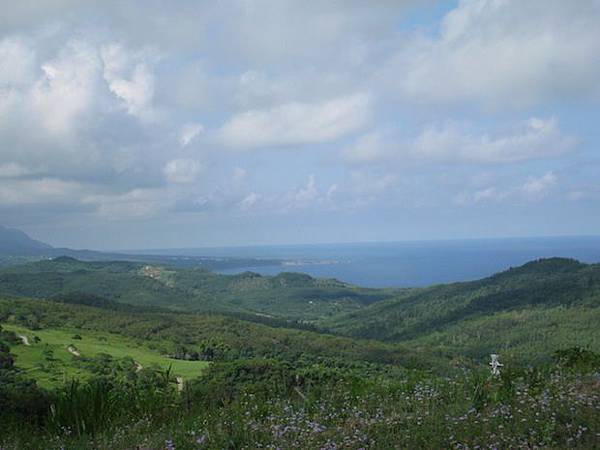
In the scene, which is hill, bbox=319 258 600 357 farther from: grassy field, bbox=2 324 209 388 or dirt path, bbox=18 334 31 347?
dirt path, bbox=18 334 31 347

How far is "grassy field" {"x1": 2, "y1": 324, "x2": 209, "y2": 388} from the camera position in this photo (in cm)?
6069

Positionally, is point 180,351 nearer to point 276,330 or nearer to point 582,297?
point 276,330

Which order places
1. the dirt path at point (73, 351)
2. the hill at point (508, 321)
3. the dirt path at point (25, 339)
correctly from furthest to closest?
the hill at point (508, 321), the dirt path at point (25, 339), the dirt path at point (73, 351)

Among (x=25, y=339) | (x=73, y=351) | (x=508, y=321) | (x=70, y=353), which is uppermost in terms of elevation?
(x=25, y=339)

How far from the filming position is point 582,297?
17262 centimetres

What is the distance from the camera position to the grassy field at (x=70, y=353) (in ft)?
199

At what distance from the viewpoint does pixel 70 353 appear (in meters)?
78.5

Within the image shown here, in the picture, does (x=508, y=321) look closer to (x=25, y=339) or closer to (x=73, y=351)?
(x=73, y=351)

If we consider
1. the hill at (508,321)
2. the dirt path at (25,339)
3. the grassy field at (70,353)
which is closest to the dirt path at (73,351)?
the grassy field at (70,353)

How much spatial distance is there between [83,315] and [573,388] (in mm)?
133117

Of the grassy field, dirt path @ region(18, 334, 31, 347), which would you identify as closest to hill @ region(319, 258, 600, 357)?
the grassy field

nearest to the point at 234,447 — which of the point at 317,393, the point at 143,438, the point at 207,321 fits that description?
the point at 143,438

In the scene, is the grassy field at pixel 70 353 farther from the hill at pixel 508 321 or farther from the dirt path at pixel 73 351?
the hill at pixel 508 321

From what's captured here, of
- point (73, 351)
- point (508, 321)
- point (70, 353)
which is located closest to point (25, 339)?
point (73, 351)
